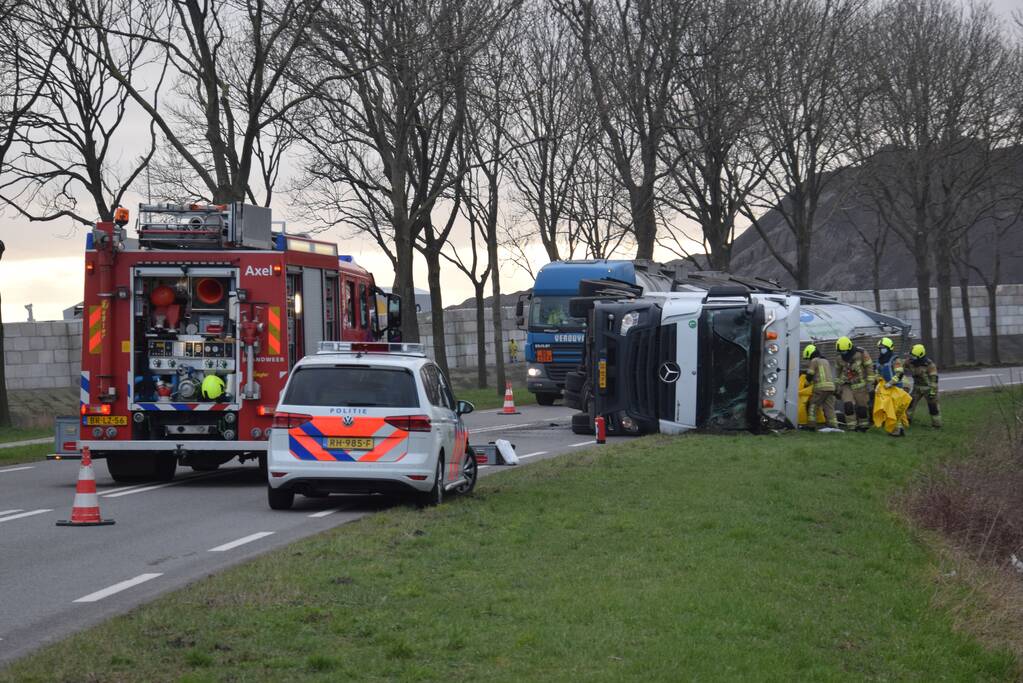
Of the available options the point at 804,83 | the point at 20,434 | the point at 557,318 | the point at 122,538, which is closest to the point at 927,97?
the point at 804,83

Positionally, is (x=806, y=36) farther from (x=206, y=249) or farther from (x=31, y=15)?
(x=206, y=249)

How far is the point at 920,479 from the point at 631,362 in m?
7.90

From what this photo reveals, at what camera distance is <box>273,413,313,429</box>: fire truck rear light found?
48.5ft

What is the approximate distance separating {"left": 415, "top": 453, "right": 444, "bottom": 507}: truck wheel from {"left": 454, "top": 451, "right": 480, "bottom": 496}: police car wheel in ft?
3.77

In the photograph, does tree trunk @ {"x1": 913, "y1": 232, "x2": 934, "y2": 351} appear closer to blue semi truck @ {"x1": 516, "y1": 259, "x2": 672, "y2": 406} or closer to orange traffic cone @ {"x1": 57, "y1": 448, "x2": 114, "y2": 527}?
blue semi truck @ {"x1": 516, "y1": 259, "x2": 672, "y2": 406}

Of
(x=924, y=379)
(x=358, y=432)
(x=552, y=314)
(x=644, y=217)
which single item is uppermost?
(x=644, y=217)

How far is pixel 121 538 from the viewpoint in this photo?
1329 cm

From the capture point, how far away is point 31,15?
2575cm

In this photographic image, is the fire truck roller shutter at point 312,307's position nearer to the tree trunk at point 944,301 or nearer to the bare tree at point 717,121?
the bare tree at point 717,121

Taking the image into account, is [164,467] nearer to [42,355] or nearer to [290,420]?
[290,420]

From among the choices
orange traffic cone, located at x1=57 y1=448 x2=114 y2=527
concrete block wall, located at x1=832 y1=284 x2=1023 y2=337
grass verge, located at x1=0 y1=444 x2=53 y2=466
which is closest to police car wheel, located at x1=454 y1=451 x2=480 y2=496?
orange traffic cone, located at x1=57 y1=448 x2=114 y2=527

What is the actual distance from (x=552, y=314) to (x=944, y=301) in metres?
23.0

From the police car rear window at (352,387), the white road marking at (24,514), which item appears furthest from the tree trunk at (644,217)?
the white road marking at (24,514)

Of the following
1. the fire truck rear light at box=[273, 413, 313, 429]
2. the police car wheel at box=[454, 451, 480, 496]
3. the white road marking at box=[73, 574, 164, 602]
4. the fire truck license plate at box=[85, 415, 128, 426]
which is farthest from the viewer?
the fire truck license plate at box=[85, 415, 128, 426]
